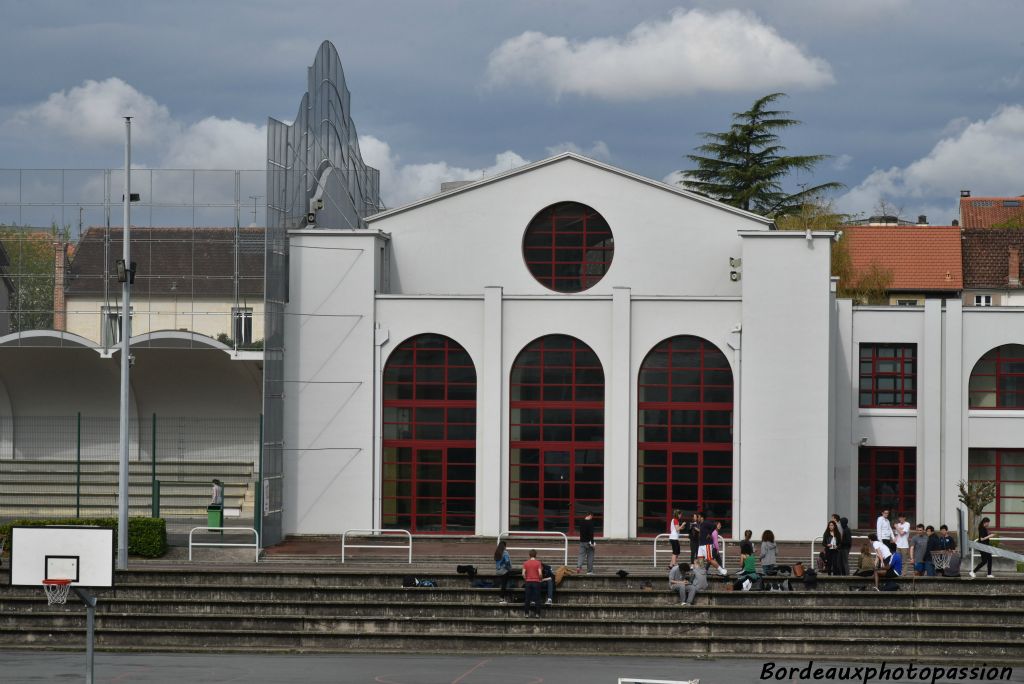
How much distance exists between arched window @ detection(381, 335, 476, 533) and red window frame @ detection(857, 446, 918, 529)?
36.5 feet

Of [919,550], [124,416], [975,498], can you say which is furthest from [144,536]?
[975,498]

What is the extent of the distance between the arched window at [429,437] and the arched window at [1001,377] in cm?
1406

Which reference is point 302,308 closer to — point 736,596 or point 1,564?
point 1,564

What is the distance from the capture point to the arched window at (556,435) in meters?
35.8

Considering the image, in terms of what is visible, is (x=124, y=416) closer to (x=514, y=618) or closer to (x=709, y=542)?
(x=514, y=618)

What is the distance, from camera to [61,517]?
35812mm

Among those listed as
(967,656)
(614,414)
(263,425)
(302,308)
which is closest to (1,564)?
(263,425)

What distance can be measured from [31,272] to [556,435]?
15069mm

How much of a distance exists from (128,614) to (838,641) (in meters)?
14.1

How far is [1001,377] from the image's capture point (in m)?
37.4

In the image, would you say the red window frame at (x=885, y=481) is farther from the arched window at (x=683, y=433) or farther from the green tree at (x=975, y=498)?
the arched window at (x=683, y=433)

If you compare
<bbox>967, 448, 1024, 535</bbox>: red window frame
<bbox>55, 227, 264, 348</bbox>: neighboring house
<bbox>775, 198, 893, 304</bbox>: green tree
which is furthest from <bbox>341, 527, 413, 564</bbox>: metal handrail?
<bbox>775, 198, 893, 304</bbox>: green tree

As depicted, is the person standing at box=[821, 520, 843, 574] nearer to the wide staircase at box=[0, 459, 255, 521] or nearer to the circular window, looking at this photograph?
the circular window

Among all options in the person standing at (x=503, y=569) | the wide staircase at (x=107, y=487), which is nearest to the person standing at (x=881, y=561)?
the person standing at (x=503, y=569)
